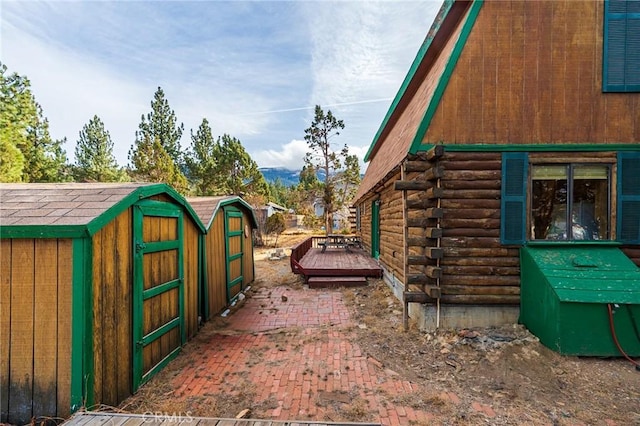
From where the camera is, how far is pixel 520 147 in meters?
5.16

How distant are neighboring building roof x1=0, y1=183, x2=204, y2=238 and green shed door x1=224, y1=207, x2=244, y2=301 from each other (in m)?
3.54

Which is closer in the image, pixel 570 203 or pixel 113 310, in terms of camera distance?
pixel 113 310

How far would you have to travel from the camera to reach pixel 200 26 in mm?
9586

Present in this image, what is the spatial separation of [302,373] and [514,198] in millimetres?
4546

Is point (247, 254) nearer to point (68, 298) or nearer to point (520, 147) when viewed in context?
point (68, 298)

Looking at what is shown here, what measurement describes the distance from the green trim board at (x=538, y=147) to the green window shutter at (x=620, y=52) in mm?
977

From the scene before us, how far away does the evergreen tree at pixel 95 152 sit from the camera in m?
33.1

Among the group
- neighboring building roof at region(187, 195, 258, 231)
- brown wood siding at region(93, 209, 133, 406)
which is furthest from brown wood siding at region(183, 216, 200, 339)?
brown wood siding at region(93, 209, 133, 406)

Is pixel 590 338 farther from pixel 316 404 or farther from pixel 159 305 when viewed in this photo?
pixel 159 305

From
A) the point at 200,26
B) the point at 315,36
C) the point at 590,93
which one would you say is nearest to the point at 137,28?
the point at 200,26

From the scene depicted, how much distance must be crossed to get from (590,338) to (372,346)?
3083mm

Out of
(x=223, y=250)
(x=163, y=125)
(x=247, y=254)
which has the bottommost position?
(x=247, y=254)

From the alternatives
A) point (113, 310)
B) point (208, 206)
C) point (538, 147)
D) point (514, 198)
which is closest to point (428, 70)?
point (538, 147)

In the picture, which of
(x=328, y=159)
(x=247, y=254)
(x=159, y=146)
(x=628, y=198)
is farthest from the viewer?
(x=328, y=159)
